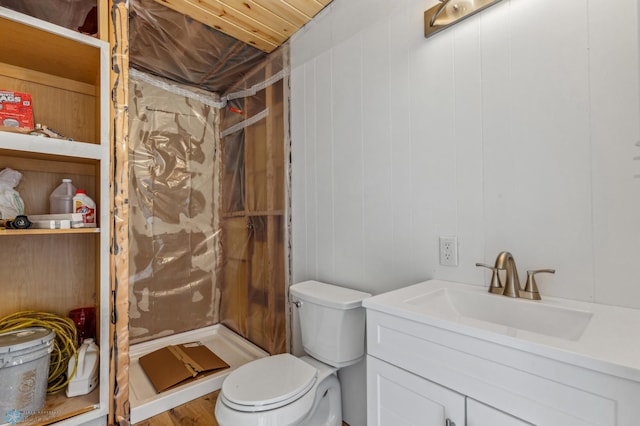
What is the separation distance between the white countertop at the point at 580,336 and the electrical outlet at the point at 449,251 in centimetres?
27

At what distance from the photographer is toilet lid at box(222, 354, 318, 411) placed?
1158mm

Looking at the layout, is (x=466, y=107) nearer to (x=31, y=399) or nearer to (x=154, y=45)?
(x=154, y=45)

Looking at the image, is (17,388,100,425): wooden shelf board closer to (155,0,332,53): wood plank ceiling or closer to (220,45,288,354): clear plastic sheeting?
(220,45,288,354): clear plastic sheeting

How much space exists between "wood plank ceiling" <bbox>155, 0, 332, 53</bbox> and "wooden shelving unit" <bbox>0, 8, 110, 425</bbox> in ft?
2.14

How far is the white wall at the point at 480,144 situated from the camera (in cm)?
89

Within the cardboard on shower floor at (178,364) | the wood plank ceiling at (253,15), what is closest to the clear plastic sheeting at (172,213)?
the cardboard on shower floor at (178,364)

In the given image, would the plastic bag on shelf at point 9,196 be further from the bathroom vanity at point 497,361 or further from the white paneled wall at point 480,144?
the bathroom vanity at point 497,361

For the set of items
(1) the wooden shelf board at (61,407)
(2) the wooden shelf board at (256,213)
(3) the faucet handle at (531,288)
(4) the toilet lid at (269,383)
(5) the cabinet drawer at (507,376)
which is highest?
(2) the wooden shelf board at (256,213)

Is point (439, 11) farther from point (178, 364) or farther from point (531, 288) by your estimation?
point (178, 364)

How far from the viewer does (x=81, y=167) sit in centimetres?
158

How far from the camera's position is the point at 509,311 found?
982 mm

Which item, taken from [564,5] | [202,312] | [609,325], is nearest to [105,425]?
[202,312]

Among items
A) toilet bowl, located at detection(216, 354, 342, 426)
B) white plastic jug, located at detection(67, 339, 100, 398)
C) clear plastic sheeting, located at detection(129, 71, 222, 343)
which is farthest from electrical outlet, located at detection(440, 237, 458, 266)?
clear plastic sheeting, located at detection(129, 71, 222, 343)

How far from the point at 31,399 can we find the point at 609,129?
225cm
